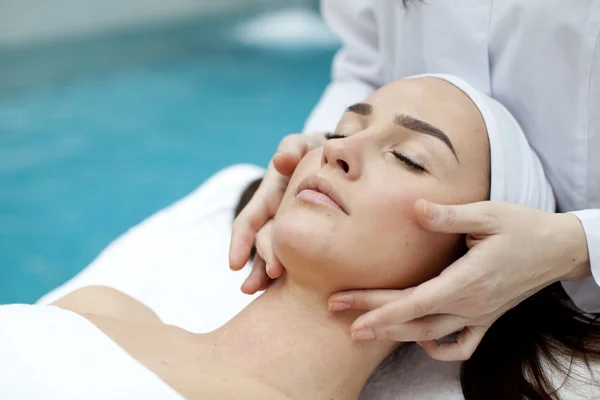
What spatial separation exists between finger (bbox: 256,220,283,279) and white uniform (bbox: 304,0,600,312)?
497 millimetres

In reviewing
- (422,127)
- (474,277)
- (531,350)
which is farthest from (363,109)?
(531,350)

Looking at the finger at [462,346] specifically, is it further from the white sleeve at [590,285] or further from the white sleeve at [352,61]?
the white sleeve at [352,61]

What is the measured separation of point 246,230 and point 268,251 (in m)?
0.11

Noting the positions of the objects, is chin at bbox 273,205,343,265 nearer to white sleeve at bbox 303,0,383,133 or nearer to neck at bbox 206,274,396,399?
neck at bbox 206,274,396,399

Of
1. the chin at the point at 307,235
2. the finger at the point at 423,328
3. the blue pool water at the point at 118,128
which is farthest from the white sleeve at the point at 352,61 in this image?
the blue pool water at the point at 118,128

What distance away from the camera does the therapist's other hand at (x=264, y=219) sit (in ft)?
3.92

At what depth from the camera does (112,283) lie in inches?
60.4

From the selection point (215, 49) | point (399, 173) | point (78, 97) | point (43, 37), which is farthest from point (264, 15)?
point (399, 173)

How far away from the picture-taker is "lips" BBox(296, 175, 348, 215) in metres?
1.04

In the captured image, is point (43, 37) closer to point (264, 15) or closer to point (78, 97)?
point (78, 97)

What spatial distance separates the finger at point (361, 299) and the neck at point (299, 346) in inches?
1.8

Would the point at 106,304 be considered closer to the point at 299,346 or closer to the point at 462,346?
the point at 299,346

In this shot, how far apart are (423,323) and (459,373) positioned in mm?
268

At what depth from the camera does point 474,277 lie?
93cm
